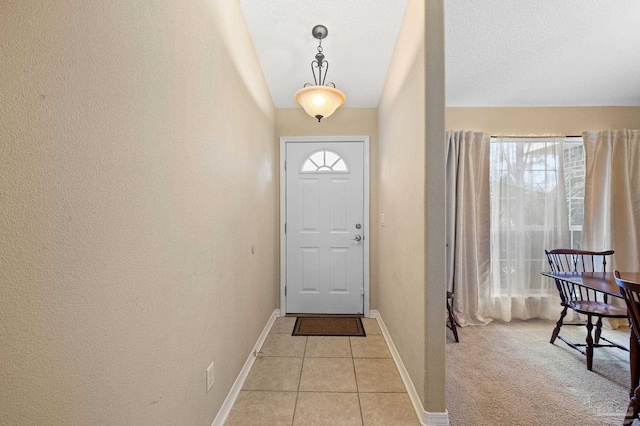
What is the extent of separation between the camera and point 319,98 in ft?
6.40

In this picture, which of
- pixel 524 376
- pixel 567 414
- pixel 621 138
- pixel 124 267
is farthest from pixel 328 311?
pixel 621 138

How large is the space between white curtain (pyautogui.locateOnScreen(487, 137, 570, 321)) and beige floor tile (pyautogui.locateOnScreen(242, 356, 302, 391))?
94.0 inches

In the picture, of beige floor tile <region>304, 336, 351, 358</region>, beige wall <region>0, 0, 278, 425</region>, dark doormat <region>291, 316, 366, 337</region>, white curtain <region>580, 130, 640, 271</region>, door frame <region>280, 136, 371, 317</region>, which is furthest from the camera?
door frame <region>280, 136, 371, 317</region>

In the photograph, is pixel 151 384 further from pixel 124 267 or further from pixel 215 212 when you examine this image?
pixel 215 212

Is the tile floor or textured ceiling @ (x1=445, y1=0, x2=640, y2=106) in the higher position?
textured ceiling @ (x1=445, y1=0, x2=640, y2=106)

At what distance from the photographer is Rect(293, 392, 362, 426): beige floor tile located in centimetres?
154

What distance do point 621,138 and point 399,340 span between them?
3425mm

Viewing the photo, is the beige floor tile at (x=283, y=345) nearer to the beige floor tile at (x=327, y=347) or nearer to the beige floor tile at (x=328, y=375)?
the beige floor tile at (x=327, y=347)

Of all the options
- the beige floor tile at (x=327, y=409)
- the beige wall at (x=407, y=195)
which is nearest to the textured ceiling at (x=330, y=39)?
the beige wall at (x=407, y=195)

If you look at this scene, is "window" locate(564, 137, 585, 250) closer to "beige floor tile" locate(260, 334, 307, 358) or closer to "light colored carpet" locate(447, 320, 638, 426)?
"light colored carpet" locate(447, 320, 638, 426)

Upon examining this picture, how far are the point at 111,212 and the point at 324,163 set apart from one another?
8.55 ft

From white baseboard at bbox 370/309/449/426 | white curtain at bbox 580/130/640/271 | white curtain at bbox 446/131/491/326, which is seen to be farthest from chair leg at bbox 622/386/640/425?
white curtain at bbox 580/130/640/271

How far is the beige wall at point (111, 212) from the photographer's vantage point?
0.53m

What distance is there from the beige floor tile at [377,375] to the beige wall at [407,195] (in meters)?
0.16
